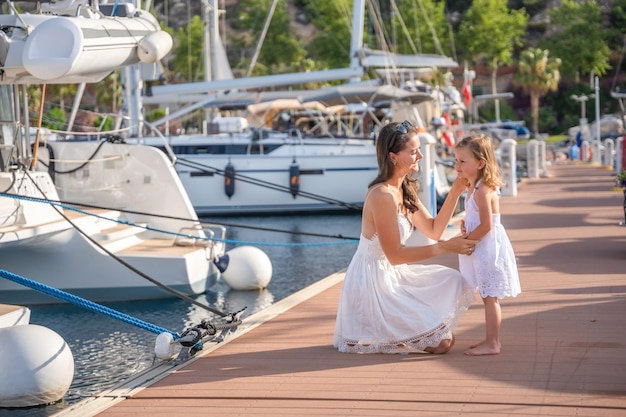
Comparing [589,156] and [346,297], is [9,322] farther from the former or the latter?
[589,156]

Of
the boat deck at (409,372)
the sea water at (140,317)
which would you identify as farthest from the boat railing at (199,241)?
the boat deck at (409,372)

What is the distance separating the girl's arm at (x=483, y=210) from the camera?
6.46m

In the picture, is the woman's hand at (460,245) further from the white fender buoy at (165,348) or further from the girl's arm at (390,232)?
the white fender buoy at (165,348)

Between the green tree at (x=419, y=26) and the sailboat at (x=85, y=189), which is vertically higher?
the green tree at (x=419, y=26)

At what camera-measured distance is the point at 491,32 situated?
239 feet

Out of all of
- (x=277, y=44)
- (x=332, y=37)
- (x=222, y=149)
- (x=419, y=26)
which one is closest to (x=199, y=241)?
(x=222, y=149)

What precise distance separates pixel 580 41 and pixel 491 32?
6774 millimetres

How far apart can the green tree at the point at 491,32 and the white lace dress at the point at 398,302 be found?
223ft

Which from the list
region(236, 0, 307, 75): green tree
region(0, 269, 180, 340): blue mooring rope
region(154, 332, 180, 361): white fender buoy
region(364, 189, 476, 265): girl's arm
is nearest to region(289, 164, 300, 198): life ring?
region(0, 269, 180, 340): blue mooring rope

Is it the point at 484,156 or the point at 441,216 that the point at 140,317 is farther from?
the point at 484,156

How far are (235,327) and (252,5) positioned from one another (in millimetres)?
70445

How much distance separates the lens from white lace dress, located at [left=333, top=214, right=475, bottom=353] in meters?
6.62

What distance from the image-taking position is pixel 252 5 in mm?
76625

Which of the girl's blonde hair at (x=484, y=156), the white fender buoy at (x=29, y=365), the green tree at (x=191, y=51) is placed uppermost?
the green tree at (x=191, y=51)
